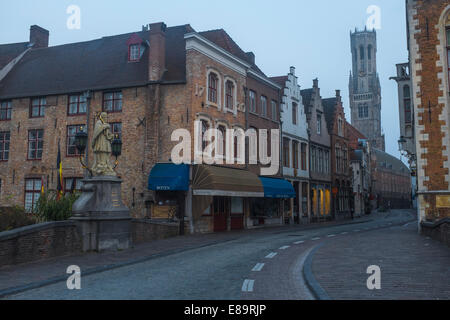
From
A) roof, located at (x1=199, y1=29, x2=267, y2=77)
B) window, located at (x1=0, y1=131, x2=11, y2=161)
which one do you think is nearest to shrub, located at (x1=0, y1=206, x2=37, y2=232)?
window, located at (x1=0, y1=131, x2=11, y2=161)

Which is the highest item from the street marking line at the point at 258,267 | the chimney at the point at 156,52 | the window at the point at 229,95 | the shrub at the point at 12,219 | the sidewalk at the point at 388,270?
the chimney at the point at 156,52

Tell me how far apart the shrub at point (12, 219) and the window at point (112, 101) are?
1187 centimetres

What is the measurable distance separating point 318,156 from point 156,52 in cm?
1945

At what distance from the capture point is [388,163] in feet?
372

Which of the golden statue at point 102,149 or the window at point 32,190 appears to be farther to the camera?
the window at point 32,190

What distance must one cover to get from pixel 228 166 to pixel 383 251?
1236 centimetres

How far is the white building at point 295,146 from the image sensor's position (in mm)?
31516

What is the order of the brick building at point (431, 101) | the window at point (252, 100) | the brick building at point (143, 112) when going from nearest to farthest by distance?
1. the brick building at point (431, 101)
2. the brick building at point (143, 112)
3. the window at point (252, 100)

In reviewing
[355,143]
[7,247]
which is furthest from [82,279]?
[355,143]

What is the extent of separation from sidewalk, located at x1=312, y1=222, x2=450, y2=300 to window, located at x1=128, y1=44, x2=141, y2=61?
51.9ft

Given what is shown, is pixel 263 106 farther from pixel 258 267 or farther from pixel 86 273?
pixel 86 273

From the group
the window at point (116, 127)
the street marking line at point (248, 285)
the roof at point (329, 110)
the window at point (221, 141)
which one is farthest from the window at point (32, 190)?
the roof at point (329, 110)

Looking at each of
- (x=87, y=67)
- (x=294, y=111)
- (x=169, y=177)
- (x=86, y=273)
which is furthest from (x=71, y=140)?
(x=294, y=111)

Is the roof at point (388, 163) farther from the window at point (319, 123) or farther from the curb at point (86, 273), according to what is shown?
the curb at point (86, 273)
